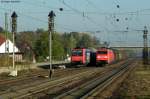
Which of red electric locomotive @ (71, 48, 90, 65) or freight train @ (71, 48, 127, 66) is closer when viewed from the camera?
red electric locomotive @ (71, 48, 90, 65)

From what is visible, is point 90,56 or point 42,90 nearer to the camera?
point 42,90

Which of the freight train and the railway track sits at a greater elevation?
the freight train

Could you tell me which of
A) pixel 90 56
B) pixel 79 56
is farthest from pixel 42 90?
pixel 90 56

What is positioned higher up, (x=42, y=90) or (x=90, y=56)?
(x=90, y=56)

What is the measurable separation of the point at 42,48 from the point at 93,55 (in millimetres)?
31037

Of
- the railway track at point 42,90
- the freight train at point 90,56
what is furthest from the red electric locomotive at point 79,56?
the railway track at point 42,90

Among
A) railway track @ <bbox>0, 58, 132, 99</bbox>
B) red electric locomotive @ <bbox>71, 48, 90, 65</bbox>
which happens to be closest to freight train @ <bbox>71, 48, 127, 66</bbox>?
red electric locomotive @ <bbox>71, 48, 90, 65</bbox>

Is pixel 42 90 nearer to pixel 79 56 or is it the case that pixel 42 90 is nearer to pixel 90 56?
pixel 79 56

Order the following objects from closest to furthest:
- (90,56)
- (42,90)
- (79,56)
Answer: (42,90) → (79,56) → (90,56)

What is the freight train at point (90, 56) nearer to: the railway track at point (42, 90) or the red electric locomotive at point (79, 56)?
the red electric locomotive at point (79, 56)

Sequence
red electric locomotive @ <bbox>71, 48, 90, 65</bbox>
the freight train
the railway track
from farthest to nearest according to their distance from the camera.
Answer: the freight train
red electric locomotive @ <bbox>71, 48, 90, 65</bbox>
the railway track

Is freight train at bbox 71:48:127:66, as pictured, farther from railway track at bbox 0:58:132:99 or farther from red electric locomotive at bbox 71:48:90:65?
railway track at bbox 0:58:132:99

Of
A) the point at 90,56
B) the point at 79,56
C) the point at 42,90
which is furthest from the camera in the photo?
the point at 90,56

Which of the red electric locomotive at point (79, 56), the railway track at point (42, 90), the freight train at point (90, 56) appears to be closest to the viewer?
the railway track at point (42, 90)
